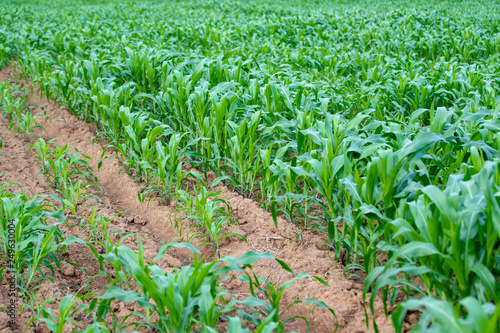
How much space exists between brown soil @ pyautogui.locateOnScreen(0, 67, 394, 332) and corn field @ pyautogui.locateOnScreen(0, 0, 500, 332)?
→ 8 cm

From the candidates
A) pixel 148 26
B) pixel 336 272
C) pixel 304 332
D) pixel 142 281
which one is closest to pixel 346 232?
pixel 336 272

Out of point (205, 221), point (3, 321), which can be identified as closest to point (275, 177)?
point (205, 221)

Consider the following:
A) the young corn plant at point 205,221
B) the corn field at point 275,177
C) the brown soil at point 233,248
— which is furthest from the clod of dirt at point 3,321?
the young corn plant at point 205,221

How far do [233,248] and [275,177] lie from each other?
2.02ft

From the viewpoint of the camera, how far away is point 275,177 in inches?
120

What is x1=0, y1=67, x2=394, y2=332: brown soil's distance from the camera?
7.90 ft

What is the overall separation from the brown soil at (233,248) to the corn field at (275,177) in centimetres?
8

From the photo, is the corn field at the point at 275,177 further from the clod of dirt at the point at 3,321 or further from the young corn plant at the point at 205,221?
the clod of dirt at the point at 3,321

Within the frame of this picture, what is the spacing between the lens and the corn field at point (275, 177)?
6.28ft

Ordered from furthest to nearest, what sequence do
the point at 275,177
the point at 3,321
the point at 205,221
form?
the point at 275,177 < the point at 205,221 < the point at 3,321

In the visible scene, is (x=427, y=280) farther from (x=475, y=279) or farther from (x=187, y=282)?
(x=187, y=282)

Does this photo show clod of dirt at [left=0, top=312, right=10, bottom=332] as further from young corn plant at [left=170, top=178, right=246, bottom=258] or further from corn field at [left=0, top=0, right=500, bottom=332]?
young corn plant at [left=170, top=178, right=246, bottom=258]

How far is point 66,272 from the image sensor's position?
2711 millimetres

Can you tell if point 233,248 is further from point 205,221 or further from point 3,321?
point 3,321
